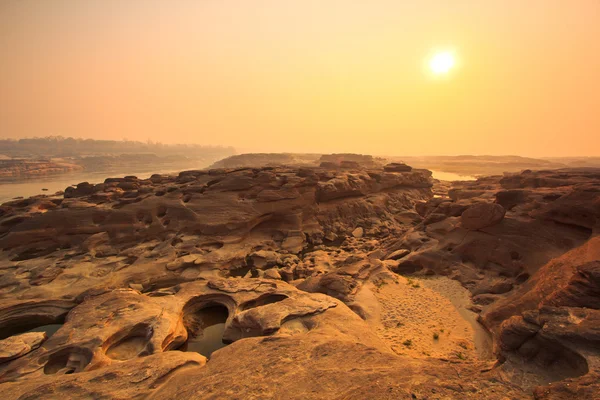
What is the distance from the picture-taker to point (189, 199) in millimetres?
21422

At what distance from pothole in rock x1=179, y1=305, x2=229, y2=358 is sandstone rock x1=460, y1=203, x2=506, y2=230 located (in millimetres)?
Result: 13548

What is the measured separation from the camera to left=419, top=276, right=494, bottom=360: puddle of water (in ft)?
29.2

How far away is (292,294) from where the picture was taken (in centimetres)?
1155

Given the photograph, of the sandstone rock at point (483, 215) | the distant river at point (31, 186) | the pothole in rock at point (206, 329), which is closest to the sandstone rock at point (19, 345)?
the pothole in rock at point (206, 329)

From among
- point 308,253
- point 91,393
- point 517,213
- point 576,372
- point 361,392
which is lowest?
point 308,253

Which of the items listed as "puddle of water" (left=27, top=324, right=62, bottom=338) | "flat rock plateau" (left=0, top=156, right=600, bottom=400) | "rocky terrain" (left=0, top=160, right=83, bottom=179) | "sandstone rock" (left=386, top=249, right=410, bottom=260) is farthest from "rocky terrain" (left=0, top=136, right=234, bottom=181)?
"sandstone rock" (left=386, top=249, right=410, bottom=260)

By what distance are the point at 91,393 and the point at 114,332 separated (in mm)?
3337

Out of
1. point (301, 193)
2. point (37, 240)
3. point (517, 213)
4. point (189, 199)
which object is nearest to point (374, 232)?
point (301, 193)

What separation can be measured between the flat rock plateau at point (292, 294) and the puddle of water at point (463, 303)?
12 cm

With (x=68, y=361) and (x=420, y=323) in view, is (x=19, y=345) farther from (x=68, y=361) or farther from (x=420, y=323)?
(x=420, y=323)

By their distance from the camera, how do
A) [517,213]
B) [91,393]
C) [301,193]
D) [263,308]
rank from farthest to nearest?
1. [301,193]
2. [517,213]
3. [263,308]
4. [91,393]

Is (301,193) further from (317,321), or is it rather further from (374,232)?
(317,321)

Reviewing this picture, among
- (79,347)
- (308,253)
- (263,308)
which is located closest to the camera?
(79,347)

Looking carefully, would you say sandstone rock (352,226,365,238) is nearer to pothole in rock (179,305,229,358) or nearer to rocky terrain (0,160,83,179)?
pothole in rock (179,305,229,358)
